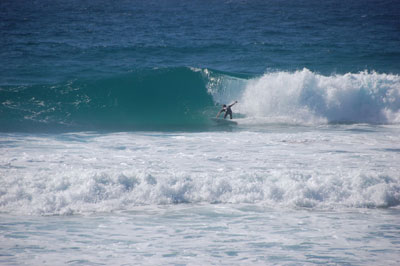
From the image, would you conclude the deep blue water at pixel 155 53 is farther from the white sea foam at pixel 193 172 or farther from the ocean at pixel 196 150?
the white sea foam at pixel 193 172

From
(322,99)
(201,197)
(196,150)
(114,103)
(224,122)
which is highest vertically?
(322,99)

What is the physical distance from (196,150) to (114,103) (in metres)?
7.69

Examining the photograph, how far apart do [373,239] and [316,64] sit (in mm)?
17481

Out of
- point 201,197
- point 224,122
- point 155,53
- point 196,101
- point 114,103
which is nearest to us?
point 201,197

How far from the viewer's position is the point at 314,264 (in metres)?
5.32

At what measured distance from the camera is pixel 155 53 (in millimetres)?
24188

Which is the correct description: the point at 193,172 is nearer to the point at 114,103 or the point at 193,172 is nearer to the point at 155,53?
the point at 114,103

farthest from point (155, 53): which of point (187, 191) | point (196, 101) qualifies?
point (187, 191)

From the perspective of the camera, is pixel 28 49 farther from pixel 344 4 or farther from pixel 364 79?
pixel 344 4

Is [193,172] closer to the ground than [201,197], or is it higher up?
higher up

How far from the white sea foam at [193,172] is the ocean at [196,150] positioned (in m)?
0.04

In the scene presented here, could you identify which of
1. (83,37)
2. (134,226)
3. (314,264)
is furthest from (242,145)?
(83,37)

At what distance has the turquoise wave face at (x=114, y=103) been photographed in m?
14.6

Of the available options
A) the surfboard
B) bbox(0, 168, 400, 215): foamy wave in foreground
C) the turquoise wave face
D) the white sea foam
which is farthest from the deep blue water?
bbox(0, 168, 400, 215): foamy wave in foreground
